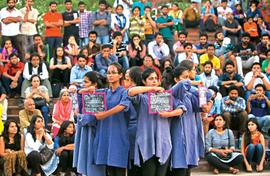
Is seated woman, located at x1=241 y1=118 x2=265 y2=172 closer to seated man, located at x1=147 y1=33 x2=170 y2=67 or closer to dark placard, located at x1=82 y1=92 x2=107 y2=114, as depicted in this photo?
seated man, located at x1=147 y1=33 x2=170 y2=67

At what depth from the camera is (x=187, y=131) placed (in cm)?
973

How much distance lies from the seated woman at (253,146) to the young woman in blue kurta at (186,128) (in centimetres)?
311

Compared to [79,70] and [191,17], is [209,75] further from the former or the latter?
[191,17]

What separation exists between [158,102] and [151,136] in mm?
404

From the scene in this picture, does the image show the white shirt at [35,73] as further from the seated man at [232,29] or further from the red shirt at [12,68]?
the seated man at [232,29]

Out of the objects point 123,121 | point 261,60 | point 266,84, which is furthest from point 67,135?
point 261,60

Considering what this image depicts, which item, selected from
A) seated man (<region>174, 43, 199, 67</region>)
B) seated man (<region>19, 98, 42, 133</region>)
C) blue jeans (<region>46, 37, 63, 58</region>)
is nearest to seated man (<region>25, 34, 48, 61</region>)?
blue jeans (<region>46, 37, 63, 58</region>)

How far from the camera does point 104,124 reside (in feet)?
30.5

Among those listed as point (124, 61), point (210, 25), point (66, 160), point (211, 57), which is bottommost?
point (66, 160)

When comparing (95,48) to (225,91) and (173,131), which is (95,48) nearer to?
(225,91)

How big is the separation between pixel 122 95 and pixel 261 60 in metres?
8.04

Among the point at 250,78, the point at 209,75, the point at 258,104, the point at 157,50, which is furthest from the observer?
the point at 157,50

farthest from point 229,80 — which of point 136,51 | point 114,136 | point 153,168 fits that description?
point 114,136

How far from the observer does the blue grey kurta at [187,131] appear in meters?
9.59
